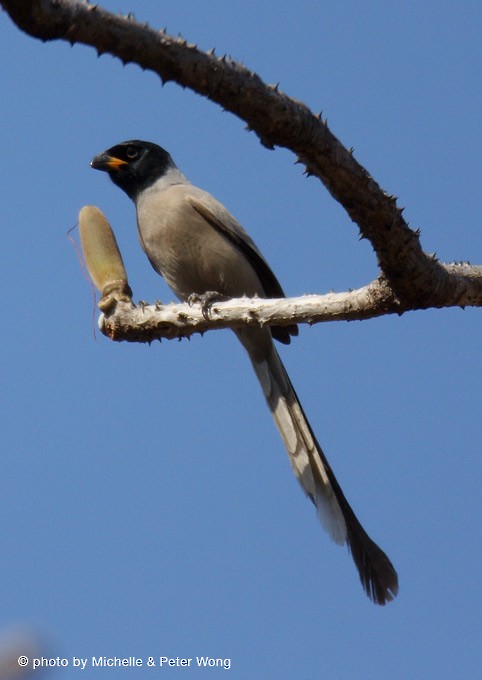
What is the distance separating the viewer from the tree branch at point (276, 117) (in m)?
2.98

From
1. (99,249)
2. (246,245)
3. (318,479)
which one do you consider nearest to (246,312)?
(99,249)

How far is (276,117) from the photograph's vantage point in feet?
11.1

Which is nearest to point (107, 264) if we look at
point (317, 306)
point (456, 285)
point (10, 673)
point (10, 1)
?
point (317, 306)

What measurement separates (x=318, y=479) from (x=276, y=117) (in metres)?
3.46

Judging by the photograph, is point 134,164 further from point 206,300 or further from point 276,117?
point 276,117

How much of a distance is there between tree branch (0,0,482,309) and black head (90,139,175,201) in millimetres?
3930

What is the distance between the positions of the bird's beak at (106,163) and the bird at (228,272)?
26 centimetres

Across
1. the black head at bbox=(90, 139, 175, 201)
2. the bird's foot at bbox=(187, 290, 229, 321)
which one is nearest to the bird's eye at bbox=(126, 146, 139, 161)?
the black head at bbox=(90, 139, 175, 201)

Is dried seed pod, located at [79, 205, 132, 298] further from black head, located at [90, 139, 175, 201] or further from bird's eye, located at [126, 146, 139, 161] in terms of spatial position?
bird's eye, located at [126, 146, 139, 161]

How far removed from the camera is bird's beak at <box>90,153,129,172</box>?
25.9 ft

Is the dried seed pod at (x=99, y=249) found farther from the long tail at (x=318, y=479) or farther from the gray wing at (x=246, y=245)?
the long tail at (x=318, y=479)

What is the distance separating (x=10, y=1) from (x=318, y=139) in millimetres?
1281

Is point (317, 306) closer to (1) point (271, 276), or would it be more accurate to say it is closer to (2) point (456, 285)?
(2) point (456, 285)

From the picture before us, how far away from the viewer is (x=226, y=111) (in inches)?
131
